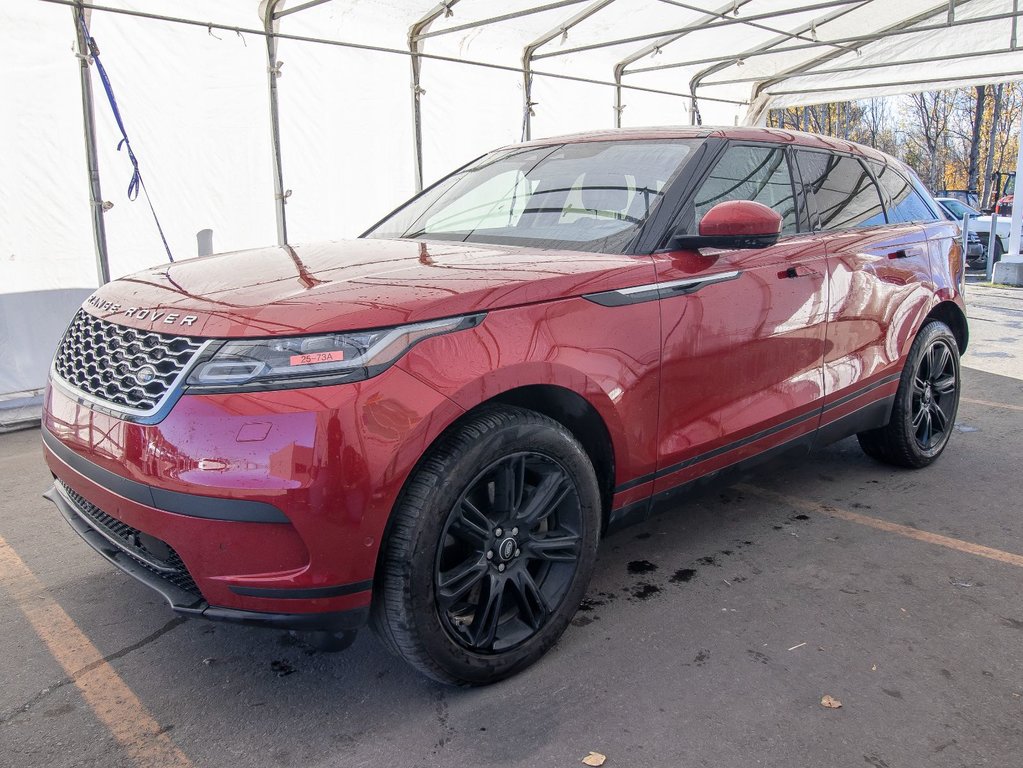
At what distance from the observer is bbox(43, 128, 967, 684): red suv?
209 cm

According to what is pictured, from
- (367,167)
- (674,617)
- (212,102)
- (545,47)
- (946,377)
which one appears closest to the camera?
(674,617)

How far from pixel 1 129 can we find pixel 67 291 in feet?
4.04

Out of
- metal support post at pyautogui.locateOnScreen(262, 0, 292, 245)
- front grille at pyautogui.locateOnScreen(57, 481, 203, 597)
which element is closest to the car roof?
front grille at pyautogui.locateOnScreen(57, 481, 203, 597)

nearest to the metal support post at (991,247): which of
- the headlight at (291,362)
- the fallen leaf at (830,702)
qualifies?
the fallen leaf at (830,702)

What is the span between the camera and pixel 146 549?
7.70ft

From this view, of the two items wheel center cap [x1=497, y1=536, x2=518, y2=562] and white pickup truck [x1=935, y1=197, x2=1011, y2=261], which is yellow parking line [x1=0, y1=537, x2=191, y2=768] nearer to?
wheel center cap [x1=497, y1=536, x2=518, y2=562]

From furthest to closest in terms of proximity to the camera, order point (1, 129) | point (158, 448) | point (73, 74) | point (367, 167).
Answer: point (367, 167)
point (73, 74)
point (1, 129)
point (158, 448)

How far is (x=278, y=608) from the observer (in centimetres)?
214

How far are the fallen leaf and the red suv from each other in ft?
2.56

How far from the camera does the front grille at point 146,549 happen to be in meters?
2.25

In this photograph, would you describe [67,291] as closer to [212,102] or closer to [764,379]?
[212,102]

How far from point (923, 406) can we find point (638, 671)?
2.73 metres

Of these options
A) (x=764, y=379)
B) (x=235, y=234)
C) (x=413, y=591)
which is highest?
(x=235, y=234)

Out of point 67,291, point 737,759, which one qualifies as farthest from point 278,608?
point 67,291
